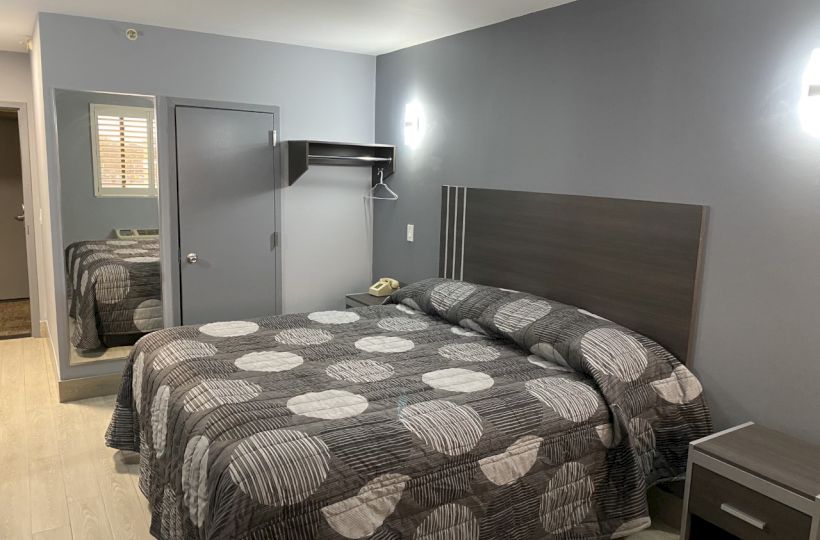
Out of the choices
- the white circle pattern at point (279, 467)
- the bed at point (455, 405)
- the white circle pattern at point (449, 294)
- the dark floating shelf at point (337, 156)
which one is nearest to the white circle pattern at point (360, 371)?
the bed at point (455, 405)

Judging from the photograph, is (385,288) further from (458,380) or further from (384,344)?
(458,380)

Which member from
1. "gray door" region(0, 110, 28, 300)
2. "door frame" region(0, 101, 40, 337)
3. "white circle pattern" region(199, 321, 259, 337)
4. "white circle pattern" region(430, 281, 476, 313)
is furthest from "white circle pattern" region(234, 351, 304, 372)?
"gray door" region(0, 110, 28, 300)

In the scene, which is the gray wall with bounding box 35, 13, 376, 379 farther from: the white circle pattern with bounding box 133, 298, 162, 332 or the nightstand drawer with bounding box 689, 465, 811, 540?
the nightstand drawer with bounding box 689, 465, 811, 540

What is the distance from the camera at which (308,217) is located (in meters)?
4.53

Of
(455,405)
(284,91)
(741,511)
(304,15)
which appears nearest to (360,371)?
(455,405)

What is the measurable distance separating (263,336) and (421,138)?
1896 mm

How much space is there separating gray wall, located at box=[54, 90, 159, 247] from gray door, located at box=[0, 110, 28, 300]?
321 cm

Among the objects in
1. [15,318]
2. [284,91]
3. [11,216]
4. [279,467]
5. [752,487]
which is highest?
[284,91]

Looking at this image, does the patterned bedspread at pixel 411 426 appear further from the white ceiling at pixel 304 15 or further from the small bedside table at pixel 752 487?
the white ceiling at pixel 304 15

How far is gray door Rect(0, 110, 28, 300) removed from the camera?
6441mm

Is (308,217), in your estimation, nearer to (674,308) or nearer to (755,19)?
(674,308)

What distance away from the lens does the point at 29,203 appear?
5250 millimetres

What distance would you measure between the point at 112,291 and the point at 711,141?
352cm

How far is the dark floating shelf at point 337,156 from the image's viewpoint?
13.8 ft
